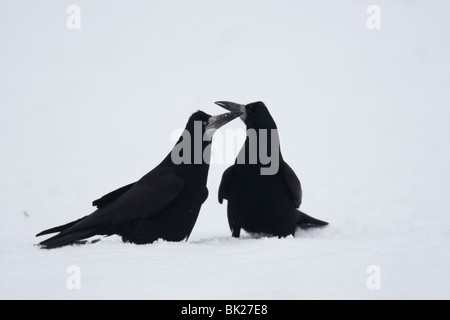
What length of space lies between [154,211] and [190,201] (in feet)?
1.11

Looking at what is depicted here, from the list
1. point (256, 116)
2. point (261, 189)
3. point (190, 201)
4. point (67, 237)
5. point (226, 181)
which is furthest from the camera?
point (256, 116)

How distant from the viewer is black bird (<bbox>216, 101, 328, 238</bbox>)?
552 centimetres

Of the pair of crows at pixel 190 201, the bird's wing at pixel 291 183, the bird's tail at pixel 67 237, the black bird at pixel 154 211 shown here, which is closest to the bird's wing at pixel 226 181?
the pair of crows at pixel 190 201

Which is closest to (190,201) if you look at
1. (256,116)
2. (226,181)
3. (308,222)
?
(226,181)

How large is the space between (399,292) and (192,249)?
1725 millimetres

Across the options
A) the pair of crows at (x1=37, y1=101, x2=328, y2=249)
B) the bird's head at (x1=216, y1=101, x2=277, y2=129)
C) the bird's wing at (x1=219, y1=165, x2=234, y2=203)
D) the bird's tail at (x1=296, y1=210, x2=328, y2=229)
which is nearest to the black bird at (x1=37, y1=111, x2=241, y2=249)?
the pair of crows at (x1=37, y1=101, x2=328, y2=249)

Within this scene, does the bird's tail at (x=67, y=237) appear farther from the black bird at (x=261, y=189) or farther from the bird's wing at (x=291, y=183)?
the bird's wing at (x=291, y=183)

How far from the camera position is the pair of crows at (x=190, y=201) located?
5.10m

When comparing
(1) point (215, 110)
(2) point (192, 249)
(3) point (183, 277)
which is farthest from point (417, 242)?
(1) point (215, 110)

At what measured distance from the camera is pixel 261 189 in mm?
5512

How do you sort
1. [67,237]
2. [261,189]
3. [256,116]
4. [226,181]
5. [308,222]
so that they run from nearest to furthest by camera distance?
1. [67,237]
2. [261,189]
3. [226,181]
4. [256,116]
5. [308,222]

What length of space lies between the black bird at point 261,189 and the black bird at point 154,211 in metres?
0.39

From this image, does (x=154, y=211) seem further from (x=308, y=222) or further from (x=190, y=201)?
(x=308, y=222)

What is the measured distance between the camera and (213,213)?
8.46 meters
